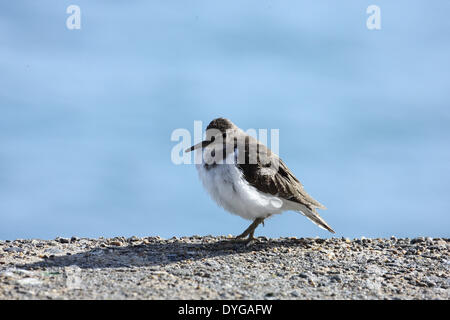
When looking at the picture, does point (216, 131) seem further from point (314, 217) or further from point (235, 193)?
point (314, 217)

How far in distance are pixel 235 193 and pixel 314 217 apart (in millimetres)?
1747

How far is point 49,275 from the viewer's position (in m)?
7.48

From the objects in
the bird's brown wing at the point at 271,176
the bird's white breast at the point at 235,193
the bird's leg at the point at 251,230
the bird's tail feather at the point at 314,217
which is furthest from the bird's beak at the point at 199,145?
the bird's tail feather at the point at 314,217

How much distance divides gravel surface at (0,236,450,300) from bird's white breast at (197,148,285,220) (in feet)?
2.34

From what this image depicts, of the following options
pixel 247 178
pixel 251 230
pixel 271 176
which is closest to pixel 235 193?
pixel 247 178

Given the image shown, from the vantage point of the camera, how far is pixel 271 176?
350 inches

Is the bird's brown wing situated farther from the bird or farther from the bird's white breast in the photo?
the bird's white breast

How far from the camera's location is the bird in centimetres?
850

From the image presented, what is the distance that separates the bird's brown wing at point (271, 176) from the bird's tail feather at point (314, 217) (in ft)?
0.29

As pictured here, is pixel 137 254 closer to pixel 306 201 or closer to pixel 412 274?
pixel 306 201

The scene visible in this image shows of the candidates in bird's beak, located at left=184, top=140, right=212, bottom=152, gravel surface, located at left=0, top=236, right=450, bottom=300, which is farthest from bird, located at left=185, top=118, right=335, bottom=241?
gravel surface, located at left=0, top=236, right=450, bottom=300

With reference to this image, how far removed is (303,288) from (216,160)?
249 cm

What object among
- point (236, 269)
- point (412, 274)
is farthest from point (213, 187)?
point (412, 274)
